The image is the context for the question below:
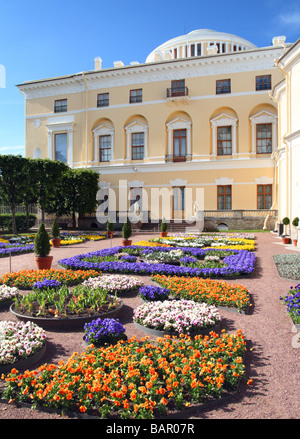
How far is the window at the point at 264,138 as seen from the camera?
29.3 meters

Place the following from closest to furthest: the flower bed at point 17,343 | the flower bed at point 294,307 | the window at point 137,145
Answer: the flower bed at point 17,343
the flower bed at point 294,307
the window at point 137,145

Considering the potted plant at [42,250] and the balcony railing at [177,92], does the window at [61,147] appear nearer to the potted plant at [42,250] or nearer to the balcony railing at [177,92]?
the balcony railing at [177,92]

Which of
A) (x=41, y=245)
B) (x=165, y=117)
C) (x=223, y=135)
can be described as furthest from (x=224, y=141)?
(x=41, y=245)

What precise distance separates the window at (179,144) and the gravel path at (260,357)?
77.7 feet

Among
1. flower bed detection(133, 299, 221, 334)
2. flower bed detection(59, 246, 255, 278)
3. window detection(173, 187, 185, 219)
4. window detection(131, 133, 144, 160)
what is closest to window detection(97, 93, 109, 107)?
window detection(131, 133, 144, 160)

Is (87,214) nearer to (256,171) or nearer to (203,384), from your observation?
(256,171)

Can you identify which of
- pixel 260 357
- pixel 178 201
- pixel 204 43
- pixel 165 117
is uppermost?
pixel 204 43

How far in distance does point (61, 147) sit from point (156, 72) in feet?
39.8

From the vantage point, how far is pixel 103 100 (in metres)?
34.0

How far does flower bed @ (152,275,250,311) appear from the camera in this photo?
23.6ft

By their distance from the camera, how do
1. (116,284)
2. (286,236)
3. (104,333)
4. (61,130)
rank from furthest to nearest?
(61,130) < (286,236) < (116,284) < (104,333)

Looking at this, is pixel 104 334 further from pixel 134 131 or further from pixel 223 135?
pixel 134 131

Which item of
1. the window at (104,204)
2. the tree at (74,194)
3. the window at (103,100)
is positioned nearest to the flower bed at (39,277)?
the tree at (74,194)

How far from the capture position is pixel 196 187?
101 feet
